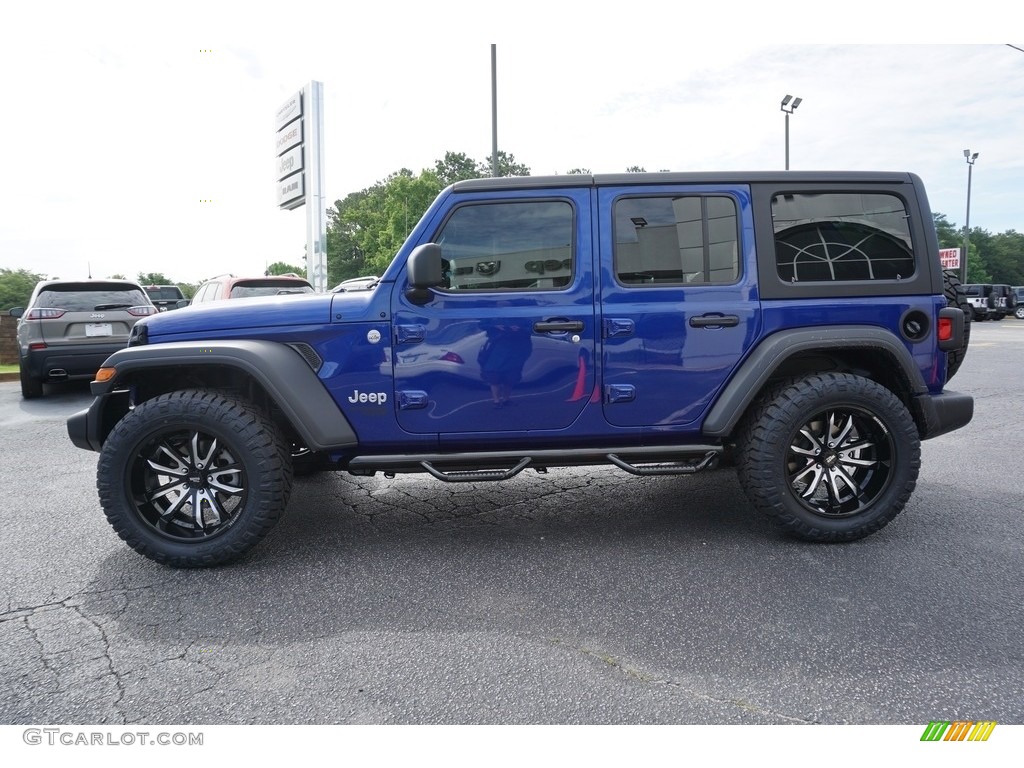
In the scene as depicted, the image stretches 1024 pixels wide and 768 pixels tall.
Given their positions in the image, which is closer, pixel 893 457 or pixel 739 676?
pixel 739 676

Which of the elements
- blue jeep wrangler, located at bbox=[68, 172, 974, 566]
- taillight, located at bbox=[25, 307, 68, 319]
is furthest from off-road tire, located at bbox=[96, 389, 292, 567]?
taillight, located at bbox=[25, 307, 68, 319]

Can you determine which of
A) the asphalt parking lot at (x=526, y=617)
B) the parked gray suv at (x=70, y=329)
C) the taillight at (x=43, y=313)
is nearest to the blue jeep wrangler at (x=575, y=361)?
the asphalt parking lot at (x=526, y=617)

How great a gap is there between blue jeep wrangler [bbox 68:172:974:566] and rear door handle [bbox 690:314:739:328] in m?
0.01

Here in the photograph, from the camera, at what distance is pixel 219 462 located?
11.1 feet

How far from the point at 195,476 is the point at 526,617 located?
1.83 m

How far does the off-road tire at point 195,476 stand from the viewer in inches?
127

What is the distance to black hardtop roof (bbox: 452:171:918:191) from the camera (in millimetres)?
3453

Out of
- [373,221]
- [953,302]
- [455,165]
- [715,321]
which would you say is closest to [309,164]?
[715,321]

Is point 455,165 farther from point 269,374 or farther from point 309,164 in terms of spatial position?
point 269,374

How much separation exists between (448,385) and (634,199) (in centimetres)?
139

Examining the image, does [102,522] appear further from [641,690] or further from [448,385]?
[641,690]

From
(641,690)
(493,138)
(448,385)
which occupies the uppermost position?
(493,138)

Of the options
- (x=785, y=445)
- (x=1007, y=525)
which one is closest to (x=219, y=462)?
(x=785, y=445)

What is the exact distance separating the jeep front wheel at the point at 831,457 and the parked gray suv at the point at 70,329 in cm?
854
